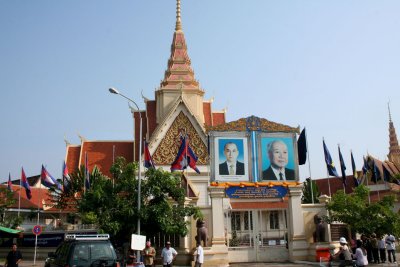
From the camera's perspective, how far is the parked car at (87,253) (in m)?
10.7

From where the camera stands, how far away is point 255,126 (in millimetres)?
20422

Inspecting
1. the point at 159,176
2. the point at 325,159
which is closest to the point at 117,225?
the point at 159,176

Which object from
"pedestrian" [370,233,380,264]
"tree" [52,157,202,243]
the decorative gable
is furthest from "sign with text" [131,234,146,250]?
the decorative gable

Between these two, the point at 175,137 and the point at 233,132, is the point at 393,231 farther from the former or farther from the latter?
the point at 175,137

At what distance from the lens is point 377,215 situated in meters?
19.4

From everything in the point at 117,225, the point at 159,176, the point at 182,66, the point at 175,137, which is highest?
the point at 182,66

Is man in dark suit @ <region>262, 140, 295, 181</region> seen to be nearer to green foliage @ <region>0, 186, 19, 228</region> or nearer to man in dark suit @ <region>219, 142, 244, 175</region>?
man in dark suit @ <region>219, 142, 244, 175</region>

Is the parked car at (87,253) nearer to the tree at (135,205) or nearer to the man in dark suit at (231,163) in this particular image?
the tree at (135,205)

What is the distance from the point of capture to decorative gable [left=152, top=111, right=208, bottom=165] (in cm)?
3581

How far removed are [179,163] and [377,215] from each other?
9.18m

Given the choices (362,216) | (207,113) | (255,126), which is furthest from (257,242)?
(207,113)

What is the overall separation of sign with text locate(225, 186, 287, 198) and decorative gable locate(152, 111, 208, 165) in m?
16.5

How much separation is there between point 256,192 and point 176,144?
17.2 meters

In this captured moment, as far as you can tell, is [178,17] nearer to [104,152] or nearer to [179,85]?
[179,85]
